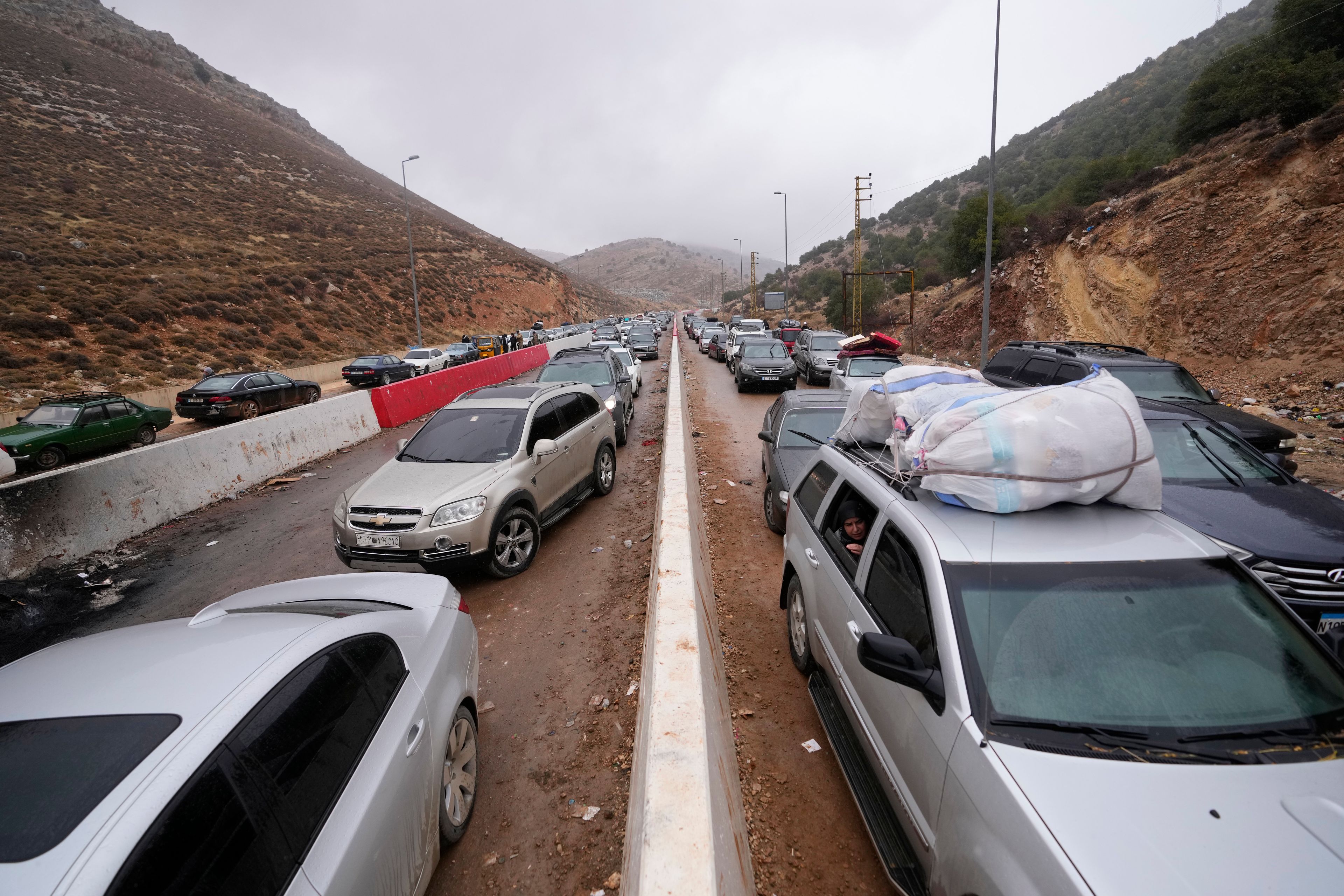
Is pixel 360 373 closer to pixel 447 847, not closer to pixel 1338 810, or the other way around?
pixel 447 847

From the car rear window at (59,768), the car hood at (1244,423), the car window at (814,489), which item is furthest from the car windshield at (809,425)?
the car rear window at (59,768)

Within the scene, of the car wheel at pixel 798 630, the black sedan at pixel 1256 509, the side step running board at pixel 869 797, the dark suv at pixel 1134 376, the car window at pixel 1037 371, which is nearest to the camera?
→ the side step running board at pixel 869 797

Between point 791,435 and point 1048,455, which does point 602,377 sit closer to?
point 791,435

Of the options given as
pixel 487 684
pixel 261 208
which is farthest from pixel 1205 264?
pixel 261 208

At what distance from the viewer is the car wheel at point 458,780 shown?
2928 mm

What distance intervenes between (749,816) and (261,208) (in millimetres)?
56104

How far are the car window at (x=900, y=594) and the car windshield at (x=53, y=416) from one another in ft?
55.6

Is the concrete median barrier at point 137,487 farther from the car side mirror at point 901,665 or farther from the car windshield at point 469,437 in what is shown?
the car side mirror at point 901,665

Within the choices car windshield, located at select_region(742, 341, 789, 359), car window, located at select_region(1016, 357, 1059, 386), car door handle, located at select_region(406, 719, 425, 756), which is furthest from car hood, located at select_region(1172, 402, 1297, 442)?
car windshield, located at select_region(742, 341, 789, 359)

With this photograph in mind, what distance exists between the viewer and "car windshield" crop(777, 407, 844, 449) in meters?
7.44

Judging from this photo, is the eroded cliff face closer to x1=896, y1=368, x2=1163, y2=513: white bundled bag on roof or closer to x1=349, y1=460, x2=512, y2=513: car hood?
x1=896, y1=368, x2=1163, y2=513: white bundled bag on roof

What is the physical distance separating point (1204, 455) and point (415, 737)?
6769 mm

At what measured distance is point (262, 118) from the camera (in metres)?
73.9

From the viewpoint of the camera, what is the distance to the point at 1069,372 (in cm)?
899
